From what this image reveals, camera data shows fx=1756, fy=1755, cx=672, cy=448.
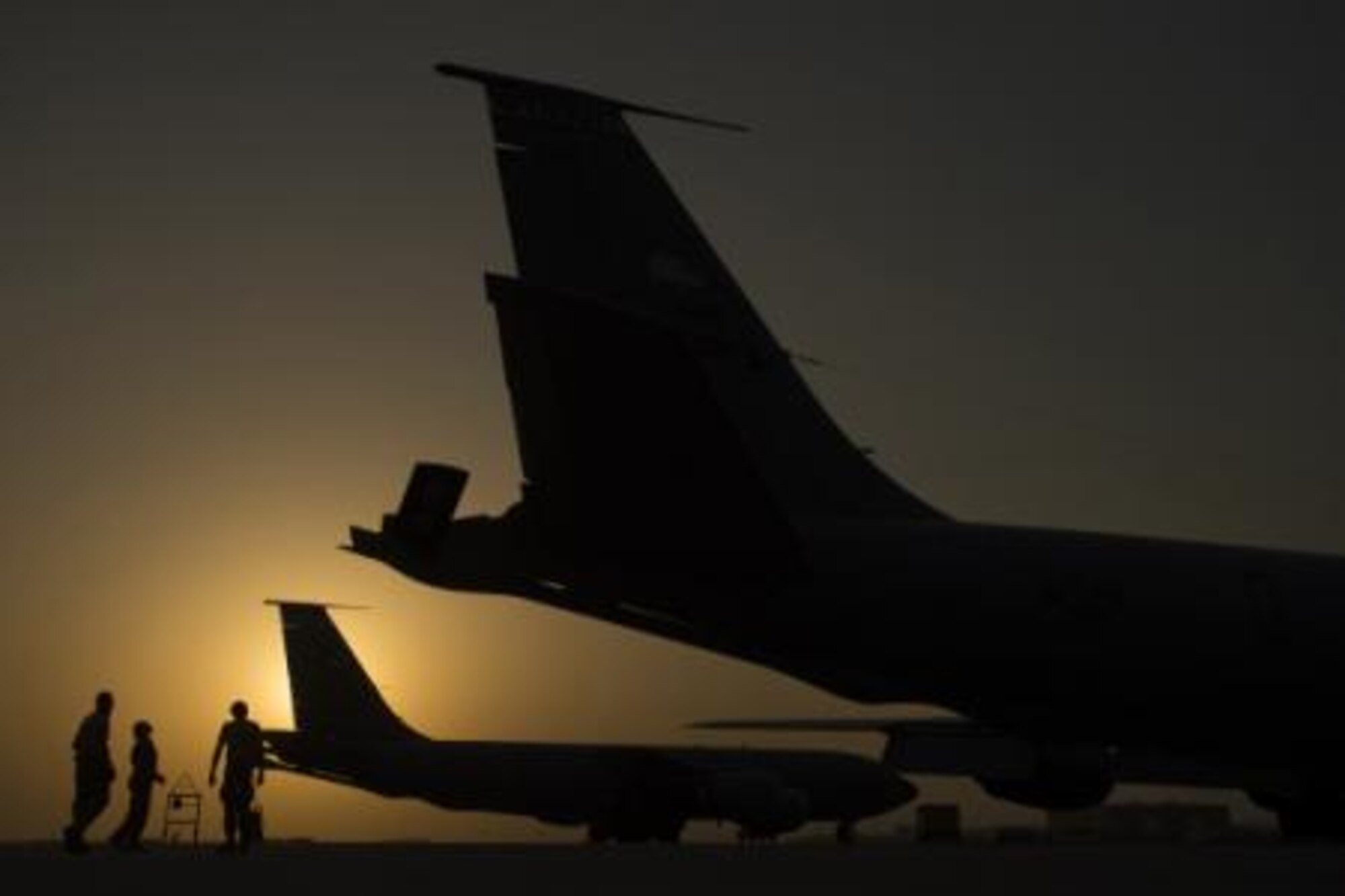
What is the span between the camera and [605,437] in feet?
48.9

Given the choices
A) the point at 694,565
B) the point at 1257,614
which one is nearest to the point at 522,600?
the point at 694,565

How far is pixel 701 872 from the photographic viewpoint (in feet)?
53.5

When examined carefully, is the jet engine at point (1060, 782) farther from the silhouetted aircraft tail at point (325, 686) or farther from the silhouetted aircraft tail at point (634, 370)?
the silhouetted aircraft tail at point (325, 686)

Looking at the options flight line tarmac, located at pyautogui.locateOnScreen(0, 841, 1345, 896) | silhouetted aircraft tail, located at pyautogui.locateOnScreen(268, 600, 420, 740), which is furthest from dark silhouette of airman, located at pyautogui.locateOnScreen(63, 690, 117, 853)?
silhouetted aircraft tail, located at pyautogui.locateOnScreen(268, 600, 420, 740)

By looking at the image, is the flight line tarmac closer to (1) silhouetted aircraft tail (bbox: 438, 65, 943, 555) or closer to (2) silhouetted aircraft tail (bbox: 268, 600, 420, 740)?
(1) silhouetted aircraft tail (bbox: 438, 65, 943, 555)

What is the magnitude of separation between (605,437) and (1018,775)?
8.93m

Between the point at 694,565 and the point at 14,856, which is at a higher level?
the point at 694,565

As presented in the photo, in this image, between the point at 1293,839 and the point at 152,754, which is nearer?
the point at 152,754

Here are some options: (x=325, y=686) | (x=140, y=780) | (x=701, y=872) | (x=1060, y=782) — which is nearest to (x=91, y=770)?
(x=140, y=780)

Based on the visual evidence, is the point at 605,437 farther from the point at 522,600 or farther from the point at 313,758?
the point at 313,758

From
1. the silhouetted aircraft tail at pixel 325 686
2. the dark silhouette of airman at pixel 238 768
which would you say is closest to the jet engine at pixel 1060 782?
the dark silhouette of airman at pixel 238 768

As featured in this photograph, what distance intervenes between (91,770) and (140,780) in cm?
160

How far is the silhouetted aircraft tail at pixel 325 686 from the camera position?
1660 inches

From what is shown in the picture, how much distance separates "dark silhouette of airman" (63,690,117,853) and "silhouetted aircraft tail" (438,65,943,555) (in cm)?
807
